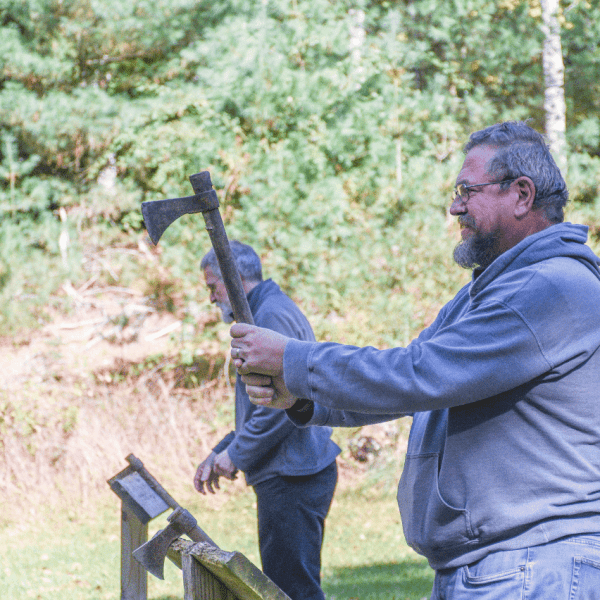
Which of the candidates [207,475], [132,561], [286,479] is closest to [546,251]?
[286,479]

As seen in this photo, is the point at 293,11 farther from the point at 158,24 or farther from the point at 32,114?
the point at 32,114

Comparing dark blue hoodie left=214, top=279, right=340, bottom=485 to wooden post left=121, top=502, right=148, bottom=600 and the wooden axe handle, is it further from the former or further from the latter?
the wooden axe handle

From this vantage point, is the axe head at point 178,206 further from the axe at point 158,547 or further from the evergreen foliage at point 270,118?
the evergreen foliage at point 270,118

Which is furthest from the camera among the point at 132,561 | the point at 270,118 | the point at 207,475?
the point at 270,118

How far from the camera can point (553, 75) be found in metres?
13.4

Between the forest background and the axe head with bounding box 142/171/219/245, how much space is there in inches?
268

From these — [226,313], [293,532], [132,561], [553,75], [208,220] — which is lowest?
[293,532]

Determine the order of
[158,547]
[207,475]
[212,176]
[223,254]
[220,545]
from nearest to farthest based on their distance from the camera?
[223,254] < [158,547] < [207,475] < [220,545] < [212,176]

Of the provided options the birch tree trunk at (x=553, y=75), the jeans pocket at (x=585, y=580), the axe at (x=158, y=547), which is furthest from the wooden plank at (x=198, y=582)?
the birch tree trunk at (x=553, y=75)

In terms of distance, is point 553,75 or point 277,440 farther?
point 553,75

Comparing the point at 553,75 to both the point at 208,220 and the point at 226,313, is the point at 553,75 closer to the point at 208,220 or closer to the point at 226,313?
the point at 226,313

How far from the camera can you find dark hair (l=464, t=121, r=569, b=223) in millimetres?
2098

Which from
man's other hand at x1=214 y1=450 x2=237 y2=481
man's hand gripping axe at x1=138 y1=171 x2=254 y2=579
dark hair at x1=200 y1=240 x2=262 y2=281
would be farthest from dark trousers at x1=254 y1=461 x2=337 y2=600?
man's hand gripping axe at x1=138 y1=171 x2=254 y2=579

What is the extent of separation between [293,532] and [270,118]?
32.0ft
